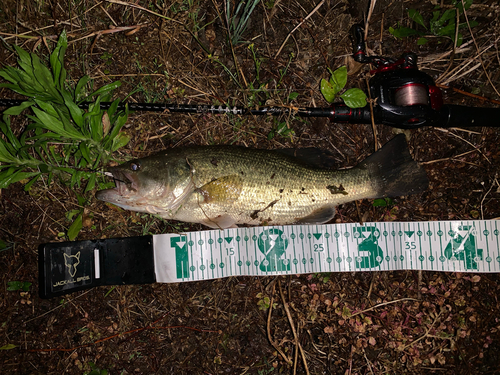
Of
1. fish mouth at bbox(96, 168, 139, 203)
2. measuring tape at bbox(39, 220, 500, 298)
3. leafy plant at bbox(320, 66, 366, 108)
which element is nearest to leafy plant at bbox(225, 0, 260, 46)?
leafy plant at bbox(320, 66, 366, 108)

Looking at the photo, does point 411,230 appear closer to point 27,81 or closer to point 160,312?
point 160,312

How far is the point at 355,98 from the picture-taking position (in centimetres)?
331

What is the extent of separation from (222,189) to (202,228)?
0.72 meters

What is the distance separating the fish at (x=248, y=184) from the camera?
3012 mm

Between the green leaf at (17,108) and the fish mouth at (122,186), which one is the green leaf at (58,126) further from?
the fish mouth at (122,186)

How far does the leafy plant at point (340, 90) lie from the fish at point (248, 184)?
24.2 inches

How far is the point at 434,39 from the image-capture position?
3.53 m

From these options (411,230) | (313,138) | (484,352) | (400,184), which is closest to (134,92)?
(313,138)

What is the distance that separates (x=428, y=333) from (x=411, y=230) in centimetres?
120

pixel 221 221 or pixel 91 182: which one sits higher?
pixel 91 182

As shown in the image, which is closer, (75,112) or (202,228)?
(75,112)

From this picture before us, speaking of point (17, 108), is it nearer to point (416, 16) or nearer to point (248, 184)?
point (248, 184)

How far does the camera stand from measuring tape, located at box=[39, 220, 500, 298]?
324 cm

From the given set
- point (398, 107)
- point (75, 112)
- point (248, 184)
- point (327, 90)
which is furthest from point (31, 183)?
point (398, 107)
